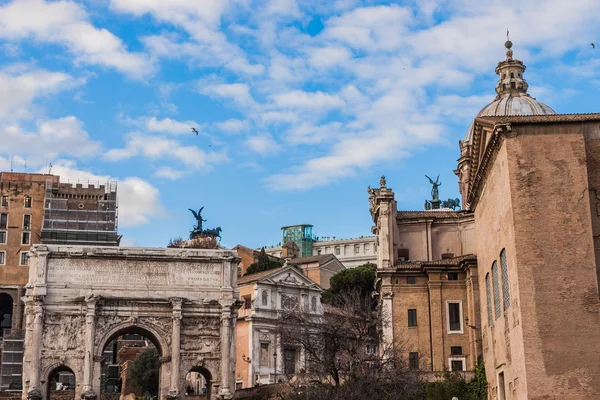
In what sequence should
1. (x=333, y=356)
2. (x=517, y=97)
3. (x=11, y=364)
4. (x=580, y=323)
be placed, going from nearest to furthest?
(x=580, y=323), (x=333, y=356), (x=517, y=97), (x=11, y=364)

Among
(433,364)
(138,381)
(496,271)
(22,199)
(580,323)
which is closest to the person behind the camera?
(580,323)

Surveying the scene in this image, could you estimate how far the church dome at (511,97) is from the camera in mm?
59531

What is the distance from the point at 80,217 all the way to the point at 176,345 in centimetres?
3147

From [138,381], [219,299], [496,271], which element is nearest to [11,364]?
[138,381]

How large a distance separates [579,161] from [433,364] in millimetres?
19874

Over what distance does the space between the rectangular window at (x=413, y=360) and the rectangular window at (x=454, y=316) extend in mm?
2340

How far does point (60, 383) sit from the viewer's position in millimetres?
72562

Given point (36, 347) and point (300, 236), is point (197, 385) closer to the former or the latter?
point (36, 347)

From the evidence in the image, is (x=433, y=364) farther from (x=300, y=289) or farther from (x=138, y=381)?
(x=138, y=381)

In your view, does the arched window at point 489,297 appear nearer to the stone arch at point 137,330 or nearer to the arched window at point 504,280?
the arched window at point 504,280

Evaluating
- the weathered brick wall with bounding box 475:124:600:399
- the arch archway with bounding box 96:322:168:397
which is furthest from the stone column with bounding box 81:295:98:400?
the weathered brick wall with bounding box 475:124:600:399

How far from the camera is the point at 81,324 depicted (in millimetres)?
51125

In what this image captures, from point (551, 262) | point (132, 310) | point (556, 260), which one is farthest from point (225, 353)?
point (556, 260)

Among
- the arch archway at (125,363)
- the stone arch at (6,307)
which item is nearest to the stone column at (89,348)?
the arch archway at (125,363)
